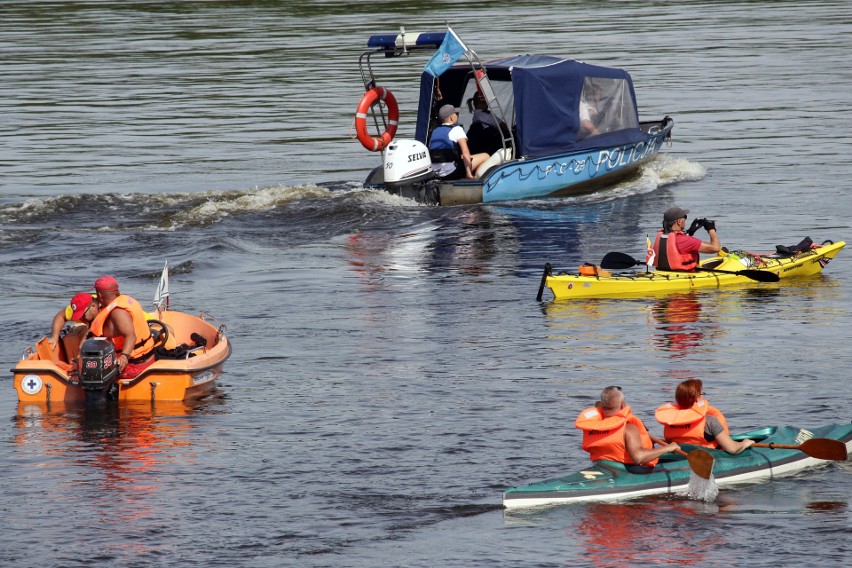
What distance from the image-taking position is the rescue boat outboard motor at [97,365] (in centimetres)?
1474

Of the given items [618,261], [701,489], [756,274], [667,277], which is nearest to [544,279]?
[618,261]

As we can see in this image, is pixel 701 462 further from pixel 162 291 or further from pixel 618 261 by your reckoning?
pixel 618 261

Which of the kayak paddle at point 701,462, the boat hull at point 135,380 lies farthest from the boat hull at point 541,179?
the kayak paddle at point 701,462

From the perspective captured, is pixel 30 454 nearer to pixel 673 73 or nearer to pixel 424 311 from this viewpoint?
pixel 424 311

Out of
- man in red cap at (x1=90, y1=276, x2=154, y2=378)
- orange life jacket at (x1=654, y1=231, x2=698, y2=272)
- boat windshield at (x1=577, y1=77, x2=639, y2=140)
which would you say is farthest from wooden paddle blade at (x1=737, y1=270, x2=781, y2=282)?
man in red cap at (x1=90, y1=276, x2=154, y2=378)

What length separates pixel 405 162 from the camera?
82.7 ft

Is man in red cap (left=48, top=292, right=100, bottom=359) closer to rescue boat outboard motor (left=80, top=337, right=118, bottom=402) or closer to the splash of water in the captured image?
rescue boat outboard motor (left=80, top=337, right=118, bottom=402)

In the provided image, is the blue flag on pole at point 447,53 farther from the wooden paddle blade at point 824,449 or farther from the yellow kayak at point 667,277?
the wooden paddle blade at point 824,449

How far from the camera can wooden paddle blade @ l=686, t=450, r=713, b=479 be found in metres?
12.0

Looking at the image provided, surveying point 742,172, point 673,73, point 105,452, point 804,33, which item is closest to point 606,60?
point 673,73

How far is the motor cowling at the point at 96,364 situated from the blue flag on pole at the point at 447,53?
38.8 feet

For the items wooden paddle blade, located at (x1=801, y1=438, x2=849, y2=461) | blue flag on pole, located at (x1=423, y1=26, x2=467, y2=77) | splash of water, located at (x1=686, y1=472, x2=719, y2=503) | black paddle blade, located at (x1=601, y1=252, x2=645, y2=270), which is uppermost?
blue flag on pole, located at (x1=423, y1=26, x2=467, y2=77)

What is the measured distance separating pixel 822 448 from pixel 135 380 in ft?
24.1

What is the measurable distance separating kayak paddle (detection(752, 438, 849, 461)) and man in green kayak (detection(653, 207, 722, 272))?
23.3 feet
